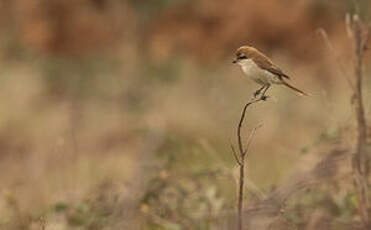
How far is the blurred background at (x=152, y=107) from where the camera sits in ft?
17.6

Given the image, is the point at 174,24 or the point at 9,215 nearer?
the point at 9,215

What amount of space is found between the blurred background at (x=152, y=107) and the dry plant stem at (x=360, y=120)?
0.87 feet

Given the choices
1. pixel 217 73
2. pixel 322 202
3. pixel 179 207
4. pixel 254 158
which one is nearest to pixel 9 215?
pixel 179 207

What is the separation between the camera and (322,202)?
16.8 ft

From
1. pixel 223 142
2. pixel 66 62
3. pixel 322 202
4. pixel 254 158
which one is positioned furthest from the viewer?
pixel 66 62

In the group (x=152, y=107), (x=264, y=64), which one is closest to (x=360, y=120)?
(x=264, y=64)

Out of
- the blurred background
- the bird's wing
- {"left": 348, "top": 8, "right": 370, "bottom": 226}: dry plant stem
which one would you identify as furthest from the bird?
{"left": 348, "top": 8, "right": 370, "bottom": 226}: dry plant stem

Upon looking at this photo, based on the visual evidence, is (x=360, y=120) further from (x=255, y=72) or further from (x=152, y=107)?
(x=152, y=107)

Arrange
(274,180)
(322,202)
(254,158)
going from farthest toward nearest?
1. (254,158)
2. (274,180)
3. (322,202)

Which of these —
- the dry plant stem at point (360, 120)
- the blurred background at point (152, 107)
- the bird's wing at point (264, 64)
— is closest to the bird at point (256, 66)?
the bird's wing at point (264, 64)

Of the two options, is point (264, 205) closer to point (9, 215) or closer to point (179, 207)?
point (179, 207)

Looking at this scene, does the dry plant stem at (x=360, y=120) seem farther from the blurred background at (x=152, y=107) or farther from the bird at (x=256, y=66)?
the bird at (x=256, y=66)

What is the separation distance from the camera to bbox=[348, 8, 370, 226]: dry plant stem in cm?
396

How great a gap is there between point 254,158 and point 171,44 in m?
8.66
